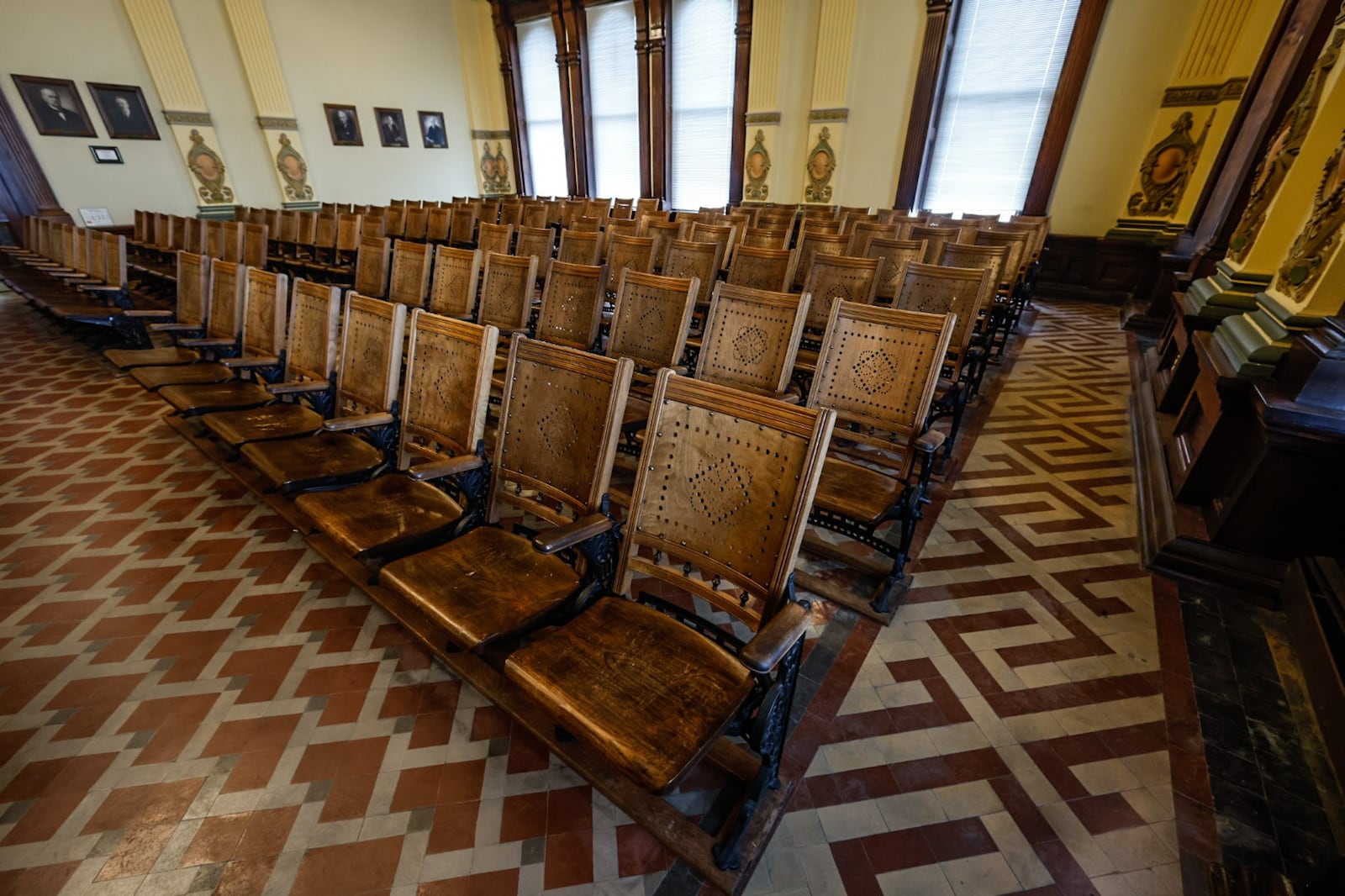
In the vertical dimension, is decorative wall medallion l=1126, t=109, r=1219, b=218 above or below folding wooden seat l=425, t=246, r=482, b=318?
above

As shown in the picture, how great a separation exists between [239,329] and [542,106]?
38.4 feet

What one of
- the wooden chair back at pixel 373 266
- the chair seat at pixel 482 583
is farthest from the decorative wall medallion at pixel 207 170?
the chair seat at pixel 482 583

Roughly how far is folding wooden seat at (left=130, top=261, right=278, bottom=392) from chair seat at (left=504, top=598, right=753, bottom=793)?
8.04 ft

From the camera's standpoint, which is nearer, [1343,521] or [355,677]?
[355,677]

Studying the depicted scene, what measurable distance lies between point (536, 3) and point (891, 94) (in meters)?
8.10

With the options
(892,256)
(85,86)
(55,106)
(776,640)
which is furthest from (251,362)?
(85,86)

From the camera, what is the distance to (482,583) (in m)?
1.43

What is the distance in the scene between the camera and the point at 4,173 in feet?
24.3

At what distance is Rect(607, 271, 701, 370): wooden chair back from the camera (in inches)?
94.6

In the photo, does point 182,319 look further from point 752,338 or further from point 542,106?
point 542,106

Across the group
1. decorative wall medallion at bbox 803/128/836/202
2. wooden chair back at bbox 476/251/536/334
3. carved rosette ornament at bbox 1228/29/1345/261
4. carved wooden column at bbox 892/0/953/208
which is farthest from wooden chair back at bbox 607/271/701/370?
carved wooden column at bbox 892/0/953/208

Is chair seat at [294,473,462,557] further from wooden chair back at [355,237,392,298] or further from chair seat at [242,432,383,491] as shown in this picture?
wooden chair back at [355,237,392,298]

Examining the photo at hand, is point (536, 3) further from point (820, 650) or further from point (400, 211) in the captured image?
point (820, 650)

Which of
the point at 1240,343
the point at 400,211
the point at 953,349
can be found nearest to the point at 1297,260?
the point at 1240,343
